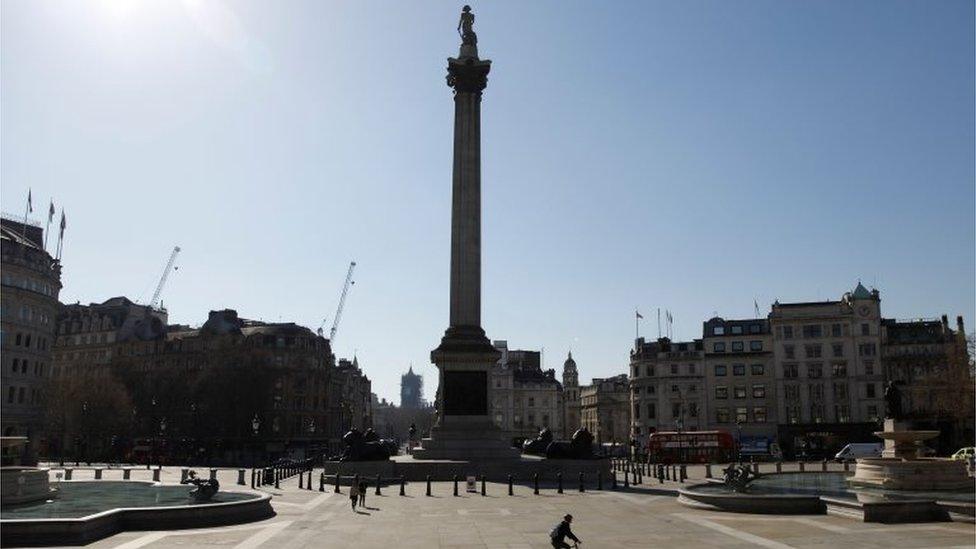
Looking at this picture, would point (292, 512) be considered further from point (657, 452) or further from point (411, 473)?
point (657, 452)

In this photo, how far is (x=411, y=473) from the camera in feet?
150

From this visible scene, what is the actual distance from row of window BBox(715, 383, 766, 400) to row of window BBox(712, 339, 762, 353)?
4.74 metres

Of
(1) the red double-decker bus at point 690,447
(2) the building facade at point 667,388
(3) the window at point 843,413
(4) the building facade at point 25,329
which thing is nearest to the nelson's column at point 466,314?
(1) the red double-decker bus at point 690,447

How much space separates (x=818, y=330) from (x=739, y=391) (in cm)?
1247

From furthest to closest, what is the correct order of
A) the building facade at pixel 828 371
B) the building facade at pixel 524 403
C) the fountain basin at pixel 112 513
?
the building facade at pixel 524 403, the building facade at pixel 828 371, the fountain basin at pixel 112 513

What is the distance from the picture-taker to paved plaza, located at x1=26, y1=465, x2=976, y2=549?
2144 centimetres

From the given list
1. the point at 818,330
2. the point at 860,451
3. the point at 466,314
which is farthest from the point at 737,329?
the point at 466,314

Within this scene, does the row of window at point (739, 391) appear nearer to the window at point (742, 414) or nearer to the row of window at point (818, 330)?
the window at point (742, 414)

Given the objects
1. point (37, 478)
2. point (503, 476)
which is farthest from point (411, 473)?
point (37, 478)

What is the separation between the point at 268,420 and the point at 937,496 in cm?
8480

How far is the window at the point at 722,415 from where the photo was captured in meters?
102

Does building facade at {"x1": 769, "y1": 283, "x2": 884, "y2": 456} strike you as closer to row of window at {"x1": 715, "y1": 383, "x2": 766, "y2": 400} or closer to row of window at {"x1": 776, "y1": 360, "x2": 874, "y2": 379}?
row of window at {"x1": 776, "y1": 360, "x2": 874, "y2": 379}

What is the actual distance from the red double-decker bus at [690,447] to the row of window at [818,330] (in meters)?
30.7

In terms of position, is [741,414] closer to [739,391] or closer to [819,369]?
[739,391]
